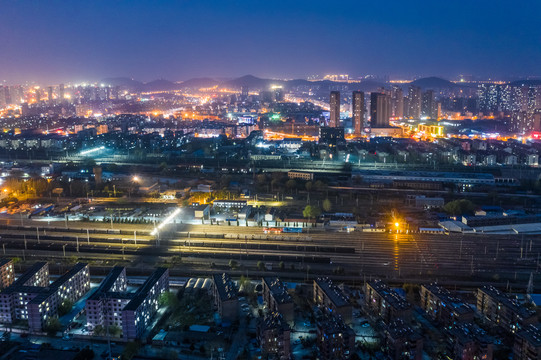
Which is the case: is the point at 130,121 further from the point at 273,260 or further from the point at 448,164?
the point at 273,260

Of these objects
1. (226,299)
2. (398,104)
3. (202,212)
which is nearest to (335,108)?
(398,104)

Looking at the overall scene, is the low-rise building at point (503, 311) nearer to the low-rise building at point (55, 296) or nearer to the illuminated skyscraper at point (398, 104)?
the low-rise building at point (55, 296)

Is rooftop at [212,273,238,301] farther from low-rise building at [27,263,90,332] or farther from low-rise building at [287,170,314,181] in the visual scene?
low-rise building at [287,170,314,181]

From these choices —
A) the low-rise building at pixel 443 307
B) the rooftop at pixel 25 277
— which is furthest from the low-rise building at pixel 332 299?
the rooftop at pixel 25 277

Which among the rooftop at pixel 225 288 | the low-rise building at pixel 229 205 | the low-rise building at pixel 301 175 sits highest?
the low-rise building at pixel 301 175

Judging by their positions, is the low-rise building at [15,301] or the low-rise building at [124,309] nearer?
the low-rise building at [124,309]

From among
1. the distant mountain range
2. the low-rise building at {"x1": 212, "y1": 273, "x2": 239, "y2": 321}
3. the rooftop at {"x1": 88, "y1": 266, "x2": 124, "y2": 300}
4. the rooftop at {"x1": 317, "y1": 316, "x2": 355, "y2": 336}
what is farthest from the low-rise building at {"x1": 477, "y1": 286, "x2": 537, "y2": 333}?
the distant mountain range

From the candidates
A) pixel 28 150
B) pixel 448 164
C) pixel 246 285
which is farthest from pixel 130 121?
pixel 246 285
